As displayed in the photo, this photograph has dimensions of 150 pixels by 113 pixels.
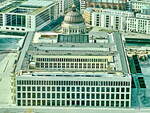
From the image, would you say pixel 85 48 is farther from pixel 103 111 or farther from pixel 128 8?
pixel 128 8

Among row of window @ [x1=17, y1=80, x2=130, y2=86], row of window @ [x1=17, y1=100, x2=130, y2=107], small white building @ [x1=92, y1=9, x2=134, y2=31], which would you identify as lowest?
row of window @ [x1=17, y1=100, x2=130, y2=107]

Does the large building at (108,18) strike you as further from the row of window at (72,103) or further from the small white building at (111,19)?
the row of window at (72,103)

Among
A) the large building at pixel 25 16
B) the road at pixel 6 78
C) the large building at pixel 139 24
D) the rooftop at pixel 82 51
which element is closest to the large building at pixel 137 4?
the large building at pixel 139 24

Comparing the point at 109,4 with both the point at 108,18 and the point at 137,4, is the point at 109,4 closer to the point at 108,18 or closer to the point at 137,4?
the point at 137,4

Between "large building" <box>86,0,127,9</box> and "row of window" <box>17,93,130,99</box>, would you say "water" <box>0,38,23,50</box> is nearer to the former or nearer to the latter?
"large building" <box>86,0,127,9</box>

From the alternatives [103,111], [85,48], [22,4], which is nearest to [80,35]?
[85,48]

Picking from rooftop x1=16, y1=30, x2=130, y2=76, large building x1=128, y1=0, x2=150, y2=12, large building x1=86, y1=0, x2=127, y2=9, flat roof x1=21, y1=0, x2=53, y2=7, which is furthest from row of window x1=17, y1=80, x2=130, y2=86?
large building x1=128, y1=0, x2=150, y2=12
